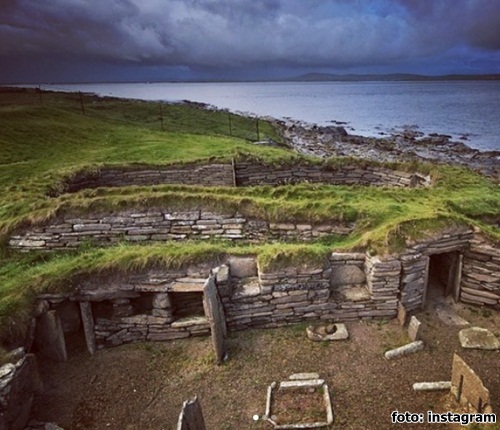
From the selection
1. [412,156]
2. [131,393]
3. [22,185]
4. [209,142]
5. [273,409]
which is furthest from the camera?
[412,156]

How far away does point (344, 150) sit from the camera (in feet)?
122

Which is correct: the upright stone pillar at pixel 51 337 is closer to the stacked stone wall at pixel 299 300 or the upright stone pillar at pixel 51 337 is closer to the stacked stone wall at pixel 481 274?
the stacked stone wall at pixel 299 300

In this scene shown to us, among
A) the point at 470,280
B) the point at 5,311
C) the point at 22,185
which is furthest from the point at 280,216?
the point at 22,185

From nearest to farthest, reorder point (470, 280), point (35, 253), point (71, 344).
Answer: point (71, 344) → point (470, 280) → point (35, 253)

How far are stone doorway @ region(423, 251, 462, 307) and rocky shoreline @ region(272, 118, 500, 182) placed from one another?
1910 centimetres

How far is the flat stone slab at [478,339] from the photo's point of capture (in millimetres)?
8047

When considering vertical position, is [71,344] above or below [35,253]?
below

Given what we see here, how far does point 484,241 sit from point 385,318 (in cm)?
305

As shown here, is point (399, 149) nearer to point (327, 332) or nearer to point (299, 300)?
point (299, 300)

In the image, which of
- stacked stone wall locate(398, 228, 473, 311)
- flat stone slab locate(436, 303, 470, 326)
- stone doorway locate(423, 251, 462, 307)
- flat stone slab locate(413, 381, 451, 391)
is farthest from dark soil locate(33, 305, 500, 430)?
stone doorway locate(423, 251, 462, 307)

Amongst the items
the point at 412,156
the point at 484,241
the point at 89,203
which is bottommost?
the point at 412,156

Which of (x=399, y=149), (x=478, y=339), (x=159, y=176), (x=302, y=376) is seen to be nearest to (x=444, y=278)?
(x=478, y=339)

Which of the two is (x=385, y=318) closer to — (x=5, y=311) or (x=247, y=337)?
(x=247, y=337)

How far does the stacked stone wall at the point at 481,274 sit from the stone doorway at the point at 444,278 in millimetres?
152
